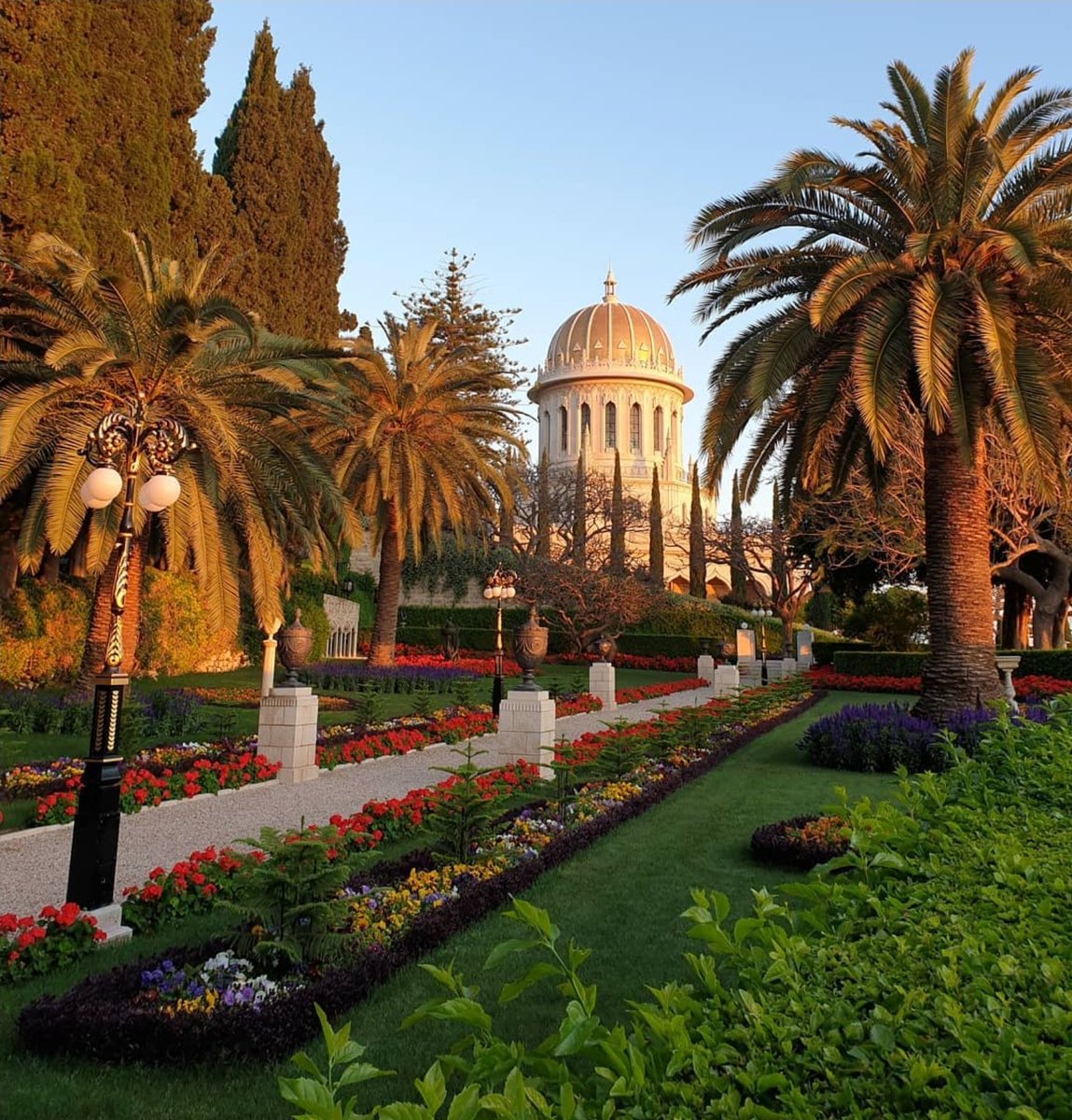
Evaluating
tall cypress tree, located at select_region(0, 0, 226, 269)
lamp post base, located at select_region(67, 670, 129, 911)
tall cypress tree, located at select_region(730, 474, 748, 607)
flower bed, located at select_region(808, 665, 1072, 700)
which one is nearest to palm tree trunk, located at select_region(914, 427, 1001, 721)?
flower bed, located at select_region(808, 665, 1072, 700)

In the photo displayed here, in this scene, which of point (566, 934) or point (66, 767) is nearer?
point (566, 934)

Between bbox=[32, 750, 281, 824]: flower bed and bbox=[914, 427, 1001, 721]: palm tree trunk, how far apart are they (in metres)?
8.87

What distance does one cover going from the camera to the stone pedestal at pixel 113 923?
4941mm

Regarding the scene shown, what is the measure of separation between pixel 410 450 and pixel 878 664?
53.4 feet

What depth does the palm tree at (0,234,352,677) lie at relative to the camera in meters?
12.3

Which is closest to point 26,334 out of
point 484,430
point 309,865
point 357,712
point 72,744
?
point 72,744

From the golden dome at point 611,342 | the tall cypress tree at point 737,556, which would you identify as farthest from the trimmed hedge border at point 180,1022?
the golden dome at point 611,342

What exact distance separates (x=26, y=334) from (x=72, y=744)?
265 inches

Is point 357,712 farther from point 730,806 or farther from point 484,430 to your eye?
point 484,430

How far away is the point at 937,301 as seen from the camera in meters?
10.4

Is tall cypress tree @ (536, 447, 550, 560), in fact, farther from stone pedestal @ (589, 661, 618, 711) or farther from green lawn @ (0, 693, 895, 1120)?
green lawn @ (0, 693, 895, 1120)

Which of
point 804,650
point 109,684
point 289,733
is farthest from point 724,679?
point 109,684

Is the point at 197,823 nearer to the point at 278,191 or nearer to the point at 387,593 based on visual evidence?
the point at 387,593

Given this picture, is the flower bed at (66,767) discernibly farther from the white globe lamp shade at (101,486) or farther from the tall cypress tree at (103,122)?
the tall cypress tree at (103,122)
